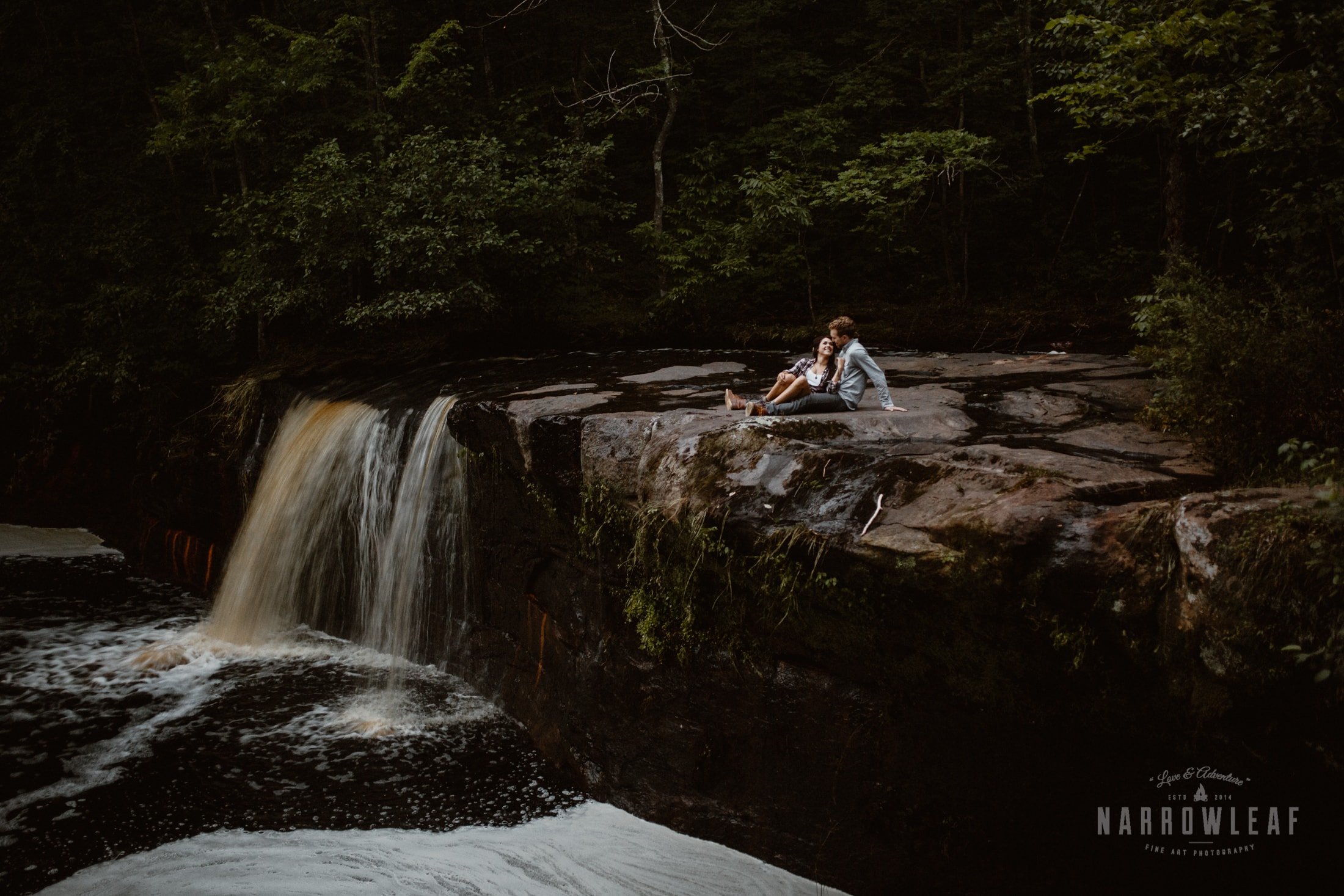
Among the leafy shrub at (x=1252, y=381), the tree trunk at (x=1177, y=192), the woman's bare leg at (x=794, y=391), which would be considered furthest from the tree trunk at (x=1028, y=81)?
the woman's bare leg at (x=794, y=391)

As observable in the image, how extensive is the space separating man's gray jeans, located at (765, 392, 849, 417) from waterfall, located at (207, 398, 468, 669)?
3.29 meters

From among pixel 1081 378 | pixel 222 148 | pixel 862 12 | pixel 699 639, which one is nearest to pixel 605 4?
pixel 862 12

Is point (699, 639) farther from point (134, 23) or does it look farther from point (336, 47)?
point (134, 23)

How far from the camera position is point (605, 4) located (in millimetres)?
17406

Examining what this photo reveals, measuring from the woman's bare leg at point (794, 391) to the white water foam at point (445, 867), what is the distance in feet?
11.2

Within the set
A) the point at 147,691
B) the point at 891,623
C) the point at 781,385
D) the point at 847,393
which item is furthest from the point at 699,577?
the point at 147,691

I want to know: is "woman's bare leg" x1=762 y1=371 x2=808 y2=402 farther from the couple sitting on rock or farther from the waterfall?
the waterfall

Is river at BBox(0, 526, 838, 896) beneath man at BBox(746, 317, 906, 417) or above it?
beneath

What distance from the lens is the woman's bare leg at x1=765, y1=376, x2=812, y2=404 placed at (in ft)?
21.5

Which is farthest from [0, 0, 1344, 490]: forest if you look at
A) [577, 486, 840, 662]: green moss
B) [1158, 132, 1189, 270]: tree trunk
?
[577, 486, 840, 662]: green moss

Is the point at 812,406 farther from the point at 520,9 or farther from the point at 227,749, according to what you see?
the point at 520,9

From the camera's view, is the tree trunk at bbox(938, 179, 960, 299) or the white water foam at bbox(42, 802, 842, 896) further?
the tree trunk at bbox(938, 179, 960, 299)

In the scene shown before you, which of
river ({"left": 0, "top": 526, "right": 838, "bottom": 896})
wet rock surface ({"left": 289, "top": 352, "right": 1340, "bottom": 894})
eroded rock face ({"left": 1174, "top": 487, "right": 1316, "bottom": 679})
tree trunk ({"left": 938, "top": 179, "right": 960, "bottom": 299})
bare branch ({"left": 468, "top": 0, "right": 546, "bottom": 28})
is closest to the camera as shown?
eroded rock face ({"left": 1174, "top": 487, "right": 1316, "bottom": 679})

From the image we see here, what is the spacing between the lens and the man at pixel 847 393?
21.3ft
